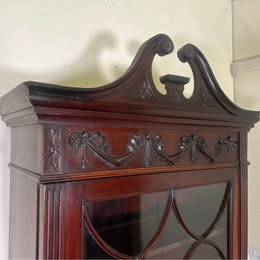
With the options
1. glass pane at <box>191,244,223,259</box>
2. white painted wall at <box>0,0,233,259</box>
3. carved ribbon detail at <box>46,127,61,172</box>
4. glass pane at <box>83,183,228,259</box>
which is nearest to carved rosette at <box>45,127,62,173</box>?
carved ribbon detail at <box>46,127,61,172</box>

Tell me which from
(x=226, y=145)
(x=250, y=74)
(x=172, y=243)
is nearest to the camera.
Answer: (x=172, y=243)

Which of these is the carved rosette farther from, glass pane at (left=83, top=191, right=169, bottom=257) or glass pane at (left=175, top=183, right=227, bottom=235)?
glass pane at (left=175, top=183, right=227, bottom=235)

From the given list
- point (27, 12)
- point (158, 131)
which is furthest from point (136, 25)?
point (158, 131)

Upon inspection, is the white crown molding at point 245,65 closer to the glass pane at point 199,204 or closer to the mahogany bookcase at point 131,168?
the mahogany bookcase at point 131,168

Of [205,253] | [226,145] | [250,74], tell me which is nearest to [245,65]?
[250,74]

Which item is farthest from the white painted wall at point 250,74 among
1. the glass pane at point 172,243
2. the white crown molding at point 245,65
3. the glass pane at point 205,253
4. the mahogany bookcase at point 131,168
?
the glass pane at point 172,243

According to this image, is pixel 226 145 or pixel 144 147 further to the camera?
pixel 226 145

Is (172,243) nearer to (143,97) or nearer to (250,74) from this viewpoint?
(143,97)

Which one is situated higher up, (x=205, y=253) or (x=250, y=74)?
(x=250, y=74)

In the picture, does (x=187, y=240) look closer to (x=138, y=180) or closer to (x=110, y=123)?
(x=138, y=180)

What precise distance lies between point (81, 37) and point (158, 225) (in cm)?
69

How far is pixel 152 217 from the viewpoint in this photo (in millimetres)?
788

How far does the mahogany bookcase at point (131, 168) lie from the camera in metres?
0.60

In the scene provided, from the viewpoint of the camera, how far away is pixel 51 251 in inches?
23.4
